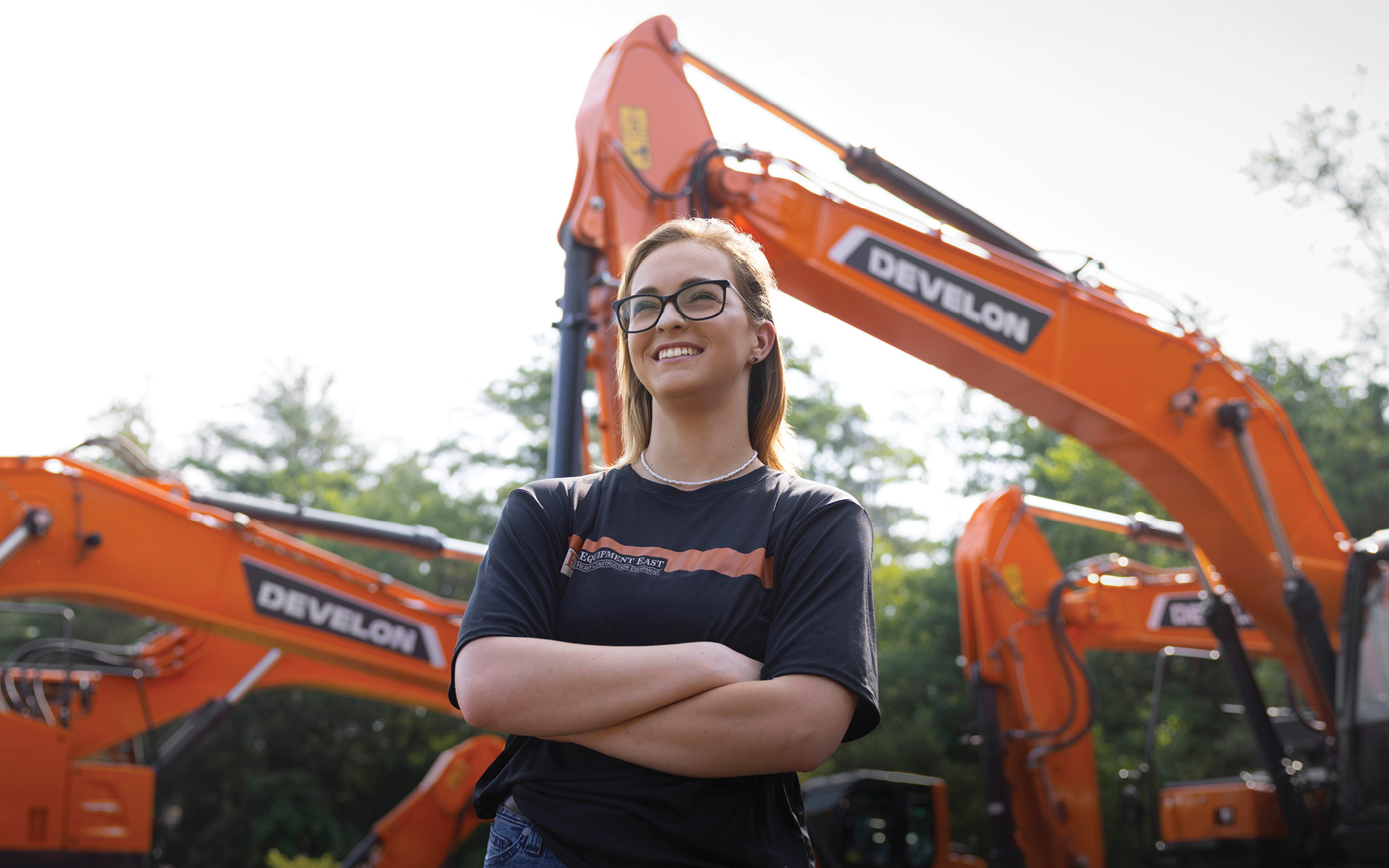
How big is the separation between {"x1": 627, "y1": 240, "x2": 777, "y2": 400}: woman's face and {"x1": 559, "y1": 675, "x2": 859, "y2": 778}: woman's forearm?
0.58 meters

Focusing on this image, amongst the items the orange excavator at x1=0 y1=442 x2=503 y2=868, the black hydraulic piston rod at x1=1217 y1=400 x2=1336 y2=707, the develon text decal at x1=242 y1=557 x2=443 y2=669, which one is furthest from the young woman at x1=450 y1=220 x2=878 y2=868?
the develon text decal at x1=242 y1=557 x2=443 y2=669

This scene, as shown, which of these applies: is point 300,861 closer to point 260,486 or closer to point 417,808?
point 417,808

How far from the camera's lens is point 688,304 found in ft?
6.40

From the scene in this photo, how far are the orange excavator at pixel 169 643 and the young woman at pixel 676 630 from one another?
18.1 ft

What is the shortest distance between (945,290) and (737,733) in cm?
464

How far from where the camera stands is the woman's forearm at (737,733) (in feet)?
5.07

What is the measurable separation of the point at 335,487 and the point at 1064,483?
17549 millimetres

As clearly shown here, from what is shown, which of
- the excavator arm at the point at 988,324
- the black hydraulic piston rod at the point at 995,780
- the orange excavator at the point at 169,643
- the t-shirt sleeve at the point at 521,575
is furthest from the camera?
the black hydraulic piston rod at the point at 995,780

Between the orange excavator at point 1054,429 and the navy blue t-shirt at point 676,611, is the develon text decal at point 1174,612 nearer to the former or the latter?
the orange excavator at point 1054,429

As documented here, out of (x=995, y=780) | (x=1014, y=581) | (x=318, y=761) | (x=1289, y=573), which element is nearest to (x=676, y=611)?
(x=1289, y=573)

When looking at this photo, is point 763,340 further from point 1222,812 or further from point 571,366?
point 1222,812

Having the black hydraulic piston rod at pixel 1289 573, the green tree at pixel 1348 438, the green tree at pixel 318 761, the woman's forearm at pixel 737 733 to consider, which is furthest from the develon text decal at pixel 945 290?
the green tree at pixel 1348 438

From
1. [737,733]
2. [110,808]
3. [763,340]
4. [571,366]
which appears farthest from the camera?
[110,808]

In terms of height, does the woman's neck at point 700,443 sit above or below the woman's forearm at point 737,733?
above
